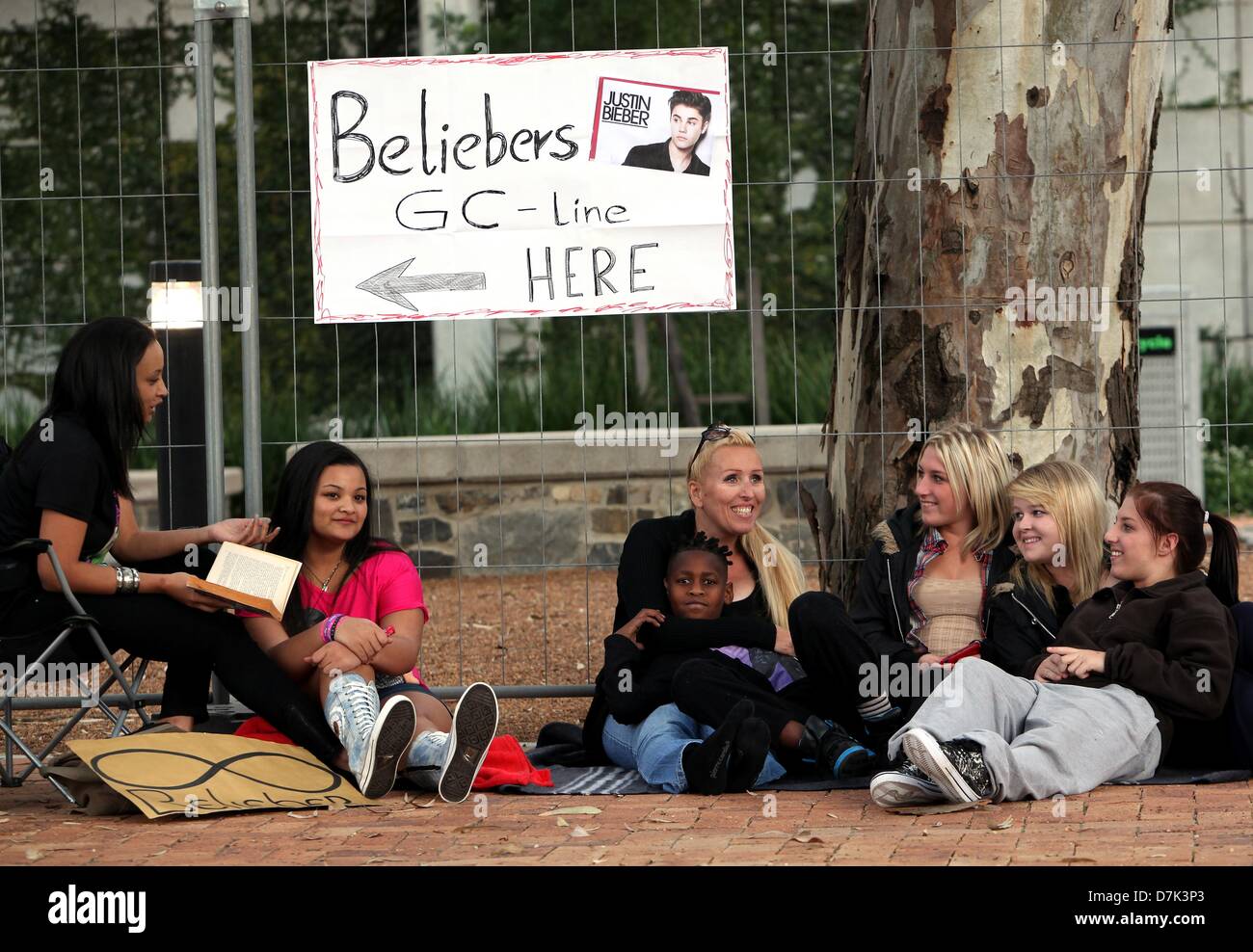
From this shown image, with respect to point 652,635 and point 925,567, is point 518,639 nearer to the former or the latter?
point 652,635

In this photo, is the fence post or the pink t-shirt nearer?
the pink t-shirt

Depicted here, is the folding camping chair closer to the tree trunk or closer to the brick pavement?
the brick pavement

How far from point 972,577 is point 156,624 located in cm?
264

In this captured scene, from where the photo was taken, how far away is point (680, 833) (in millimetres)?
4223

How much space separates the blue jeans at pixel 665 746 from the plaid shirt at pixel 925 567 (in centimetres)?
67

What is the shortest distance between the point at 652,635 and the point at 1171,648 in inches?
63.9

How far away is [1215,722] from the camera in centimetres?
487

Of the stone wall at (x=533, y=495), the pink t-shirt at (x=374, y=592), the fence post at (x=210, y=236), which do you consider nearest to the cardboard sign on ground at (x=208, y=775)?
the pink t-shirt at (x=374, y=592)

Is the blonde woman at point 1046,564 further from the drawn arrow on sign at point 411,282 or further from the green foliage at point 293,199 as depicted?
the green foliage at point 293,199

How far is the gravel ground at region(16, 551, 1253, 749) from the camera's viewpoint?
7785mm

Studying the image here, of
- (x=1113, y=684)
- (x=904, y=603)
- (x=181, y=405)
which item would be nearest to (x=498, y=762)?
(x=904, y=603)

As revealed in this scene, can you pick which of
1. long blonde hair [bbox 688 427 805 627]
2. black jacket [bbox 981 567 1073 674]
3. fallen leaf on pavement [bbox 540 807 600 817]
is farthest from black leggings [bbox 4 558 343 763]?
black jacket [bbox 981 567 1073 674]

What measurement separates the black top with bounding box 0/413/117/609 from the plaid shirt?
265 cm

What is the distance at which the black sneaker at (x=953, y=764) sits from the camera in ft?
14.0
